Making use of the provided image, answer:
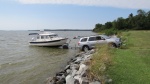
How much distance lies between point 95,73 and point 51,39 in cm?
3044

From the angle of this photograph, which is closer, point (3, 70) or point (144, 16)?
point (3, 70)

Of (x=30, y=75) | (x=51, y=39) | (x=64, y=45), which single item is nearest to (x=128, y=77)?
(x=30, y=75)

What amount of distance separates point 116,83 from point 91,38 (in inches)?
712

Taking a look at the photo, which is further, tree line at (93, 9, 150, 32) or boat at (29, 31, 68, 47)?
tree line at (93, 9, 150, 32)

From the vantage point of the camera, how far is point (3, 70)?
19.3 m

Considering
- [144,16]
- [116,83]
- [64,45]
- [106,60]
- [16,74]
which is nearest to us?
[116,83]

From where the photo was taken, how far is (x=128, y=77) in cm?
1026

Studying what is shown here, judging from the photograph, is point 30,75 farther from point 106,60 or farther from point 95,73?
point 95,73

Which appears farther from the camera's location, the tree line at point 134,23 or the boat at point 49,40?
the tree line at point 134,23

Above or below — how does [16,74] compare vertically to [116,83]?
below

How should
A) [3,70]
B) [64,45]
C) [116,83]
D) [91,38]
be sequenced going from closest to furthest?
1. [116,83]
2. [3,70]
3. [91,38]
4. [64,45]

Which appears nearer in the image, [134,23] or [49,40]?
[49,40]

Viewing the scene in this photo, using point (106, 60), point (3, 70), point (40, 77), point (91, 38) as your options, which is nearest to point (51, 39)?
point (91, 38)

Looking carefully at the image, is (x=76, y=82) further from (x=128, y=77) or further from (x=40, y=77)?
(x=40, y=77)
